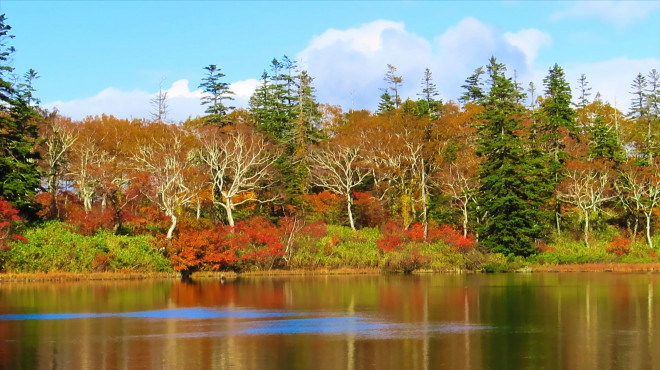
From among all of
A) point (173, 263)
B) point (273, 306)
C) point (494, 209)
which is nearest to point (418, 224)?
point (494, 209)

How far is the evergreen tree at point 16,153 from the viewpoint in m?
45.8

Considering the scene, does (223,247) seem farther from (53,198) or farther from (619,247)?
(619,247)

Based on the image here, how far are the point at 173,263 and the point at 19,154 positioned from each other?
13577mm

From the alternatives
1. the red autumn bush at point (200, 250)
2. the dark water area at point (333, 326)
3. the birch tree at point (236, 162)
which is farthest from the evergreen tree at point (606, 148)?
the red autumn bush at point (200, 250)

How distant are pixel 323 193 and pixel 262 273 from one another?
551 inches

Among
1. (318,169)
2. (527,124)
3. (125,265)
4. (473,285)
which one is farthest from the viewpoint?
(527,124)

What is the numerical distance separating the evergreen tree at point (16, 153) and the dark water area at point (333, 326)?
8582 millimetres

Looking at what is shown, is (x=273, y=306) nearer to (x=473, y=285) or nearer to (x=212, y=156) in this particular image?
(x=473, y=285)

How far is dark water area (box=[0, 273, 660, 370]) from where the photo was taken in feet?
59.6

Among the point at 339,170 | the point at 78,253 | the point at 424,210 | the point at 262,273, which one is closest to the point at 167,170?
the point at 78,253

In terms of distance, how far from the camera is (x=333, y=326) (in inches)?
941

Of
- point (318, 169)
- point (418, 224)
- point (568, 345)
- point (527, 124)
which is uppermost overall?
point (527, 124)

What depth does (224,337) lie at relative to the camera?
21.6 metres

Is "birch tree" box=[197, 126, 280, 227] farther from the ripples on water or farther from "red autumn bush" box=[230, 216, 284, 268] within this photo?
the ripples on water
